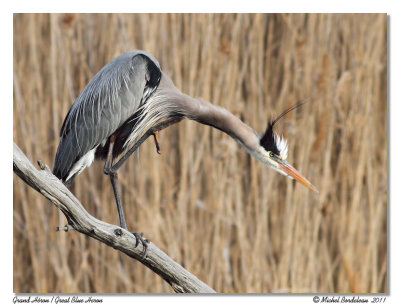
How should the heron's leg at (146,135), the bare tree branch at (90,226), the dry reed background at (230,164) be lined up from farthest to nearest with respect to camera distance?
1. the dry reed background at (230,164)
2. the heron's leg at (146,135)
3. the bare tree branch at (90,226)

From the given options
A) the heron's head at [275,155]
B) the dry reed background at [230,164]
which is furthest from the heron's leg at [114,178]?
the heron's head at [275,155]

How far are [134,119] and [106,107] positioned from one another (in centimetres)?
10

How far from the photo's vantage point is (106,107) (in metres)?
1.86

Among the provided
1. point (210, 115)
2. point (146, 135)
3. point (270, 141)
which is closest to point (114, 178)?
point (146, 135)

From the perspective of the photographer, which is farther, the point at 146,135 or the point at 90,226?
the point at 146,135

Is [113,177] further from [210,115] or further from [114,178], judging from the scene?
[210,115]

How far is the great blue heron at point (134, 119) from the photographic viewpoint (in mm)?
1829

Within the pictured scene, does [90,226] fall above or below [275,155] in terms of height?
below

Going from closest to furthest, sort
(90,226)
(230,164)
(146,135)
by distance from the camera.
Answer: (90,226)
(146,135)
(230,164)

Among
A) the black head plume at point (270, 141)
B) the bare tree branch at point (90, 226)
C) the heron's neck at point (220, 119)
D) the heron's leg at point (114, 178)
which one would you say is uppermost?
the heron's neck at point (220, 119)

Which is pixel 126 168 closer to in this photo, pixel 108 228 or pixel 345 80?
pixel 108 228

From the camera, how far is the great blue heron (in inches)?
72.0

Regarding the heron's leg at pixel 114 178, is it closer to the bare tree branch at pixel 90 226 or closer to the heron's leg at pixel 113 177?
the heron's leg at pixel 113 177

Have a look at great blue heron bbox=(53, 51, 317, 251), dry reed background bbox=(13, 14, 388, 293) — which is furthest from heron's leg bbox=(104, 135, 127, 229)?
dry reed background bbox=(13, 14, 388, 293)
